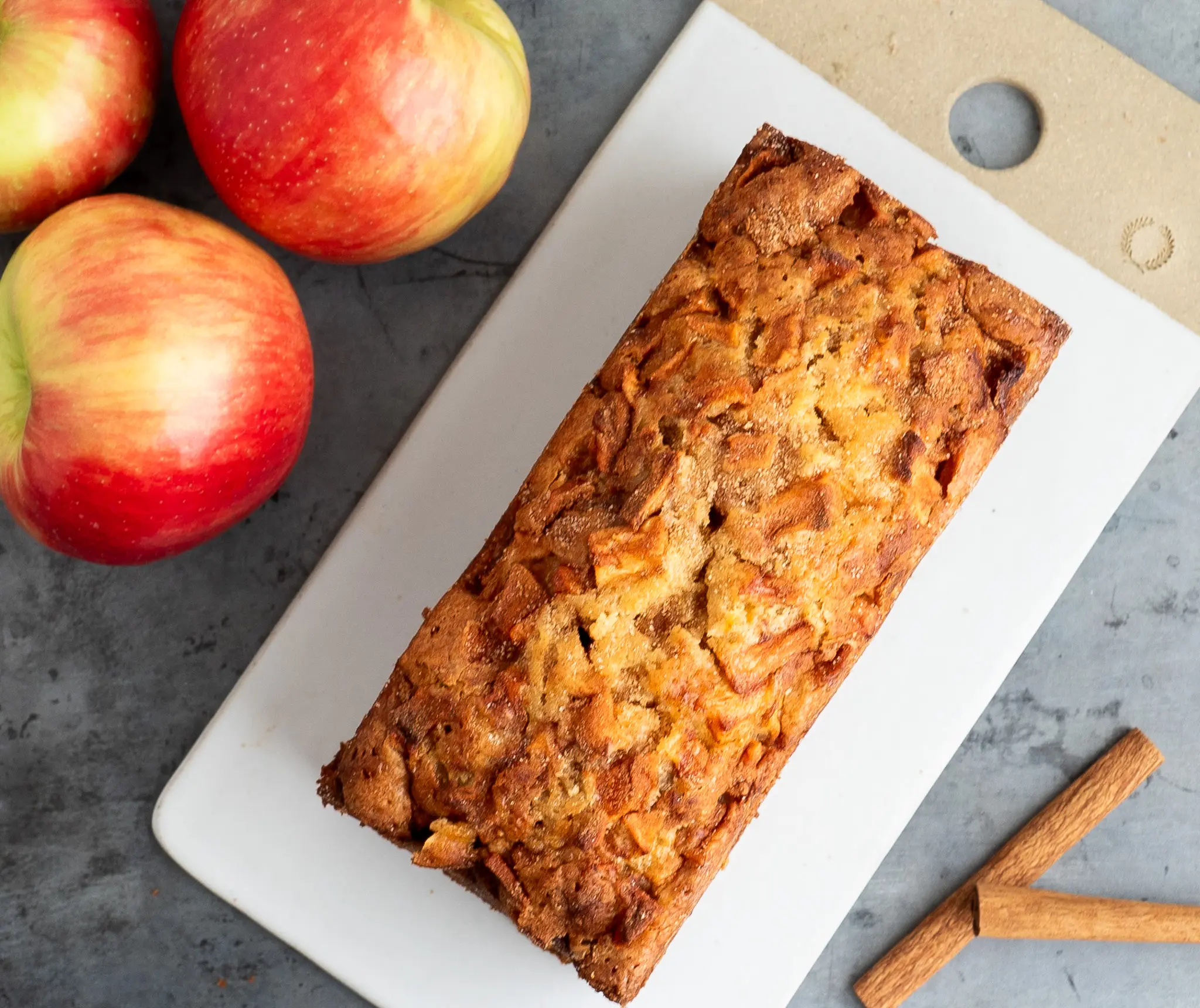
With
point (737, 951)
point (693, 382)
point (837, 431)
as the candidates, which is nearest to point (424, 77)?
point (693, 382)

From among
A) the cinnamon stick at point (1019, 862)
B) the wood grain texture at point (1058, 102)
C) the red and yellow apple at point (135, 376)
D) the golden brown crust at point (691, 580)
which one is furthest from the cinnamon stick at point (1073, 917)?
the red and yellow apple at point (135, 376)

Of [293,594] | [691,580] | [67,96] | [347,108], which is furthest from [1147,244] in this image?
[67,96]

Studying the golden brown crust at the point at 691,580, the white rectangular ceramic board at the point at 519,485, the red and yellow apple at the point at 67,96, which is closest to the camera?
the golden brown crust at the point at 691,580

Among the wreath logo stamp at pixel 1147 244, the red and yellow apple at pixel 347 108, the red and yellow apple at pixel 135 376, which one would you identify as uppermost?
the wreath logo stamp at pixel 1147 244

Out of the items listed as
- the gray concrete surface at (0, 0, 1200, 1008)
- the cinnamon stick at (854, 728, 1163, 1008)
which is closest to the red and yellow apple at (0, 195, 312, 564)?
the gray concrete surface at (0, 0, 1200, 1008)

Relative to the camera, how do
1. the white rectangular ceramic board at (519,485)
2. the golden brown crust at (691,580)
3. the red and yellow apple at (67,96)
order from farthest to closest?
the white rectangular ceramic board at (519,485), the red and yellow apple at (67,96), the golden brown crust at (691,580)

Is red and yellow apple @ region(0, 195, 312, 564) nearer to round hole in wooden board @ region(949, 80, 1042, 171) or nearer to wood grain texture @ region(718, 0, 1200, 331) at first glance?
wood grain texture @ region(718, 0, 1200, 331)

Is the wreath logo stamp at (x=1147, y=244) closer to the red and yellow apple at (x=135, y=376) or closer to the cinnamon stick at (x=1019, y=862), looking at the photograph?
the cinnamon stick at (x=1019, y=862)

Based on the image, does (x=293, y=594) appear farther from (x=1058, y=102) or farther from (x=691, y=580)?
(x=1058, y=102)
